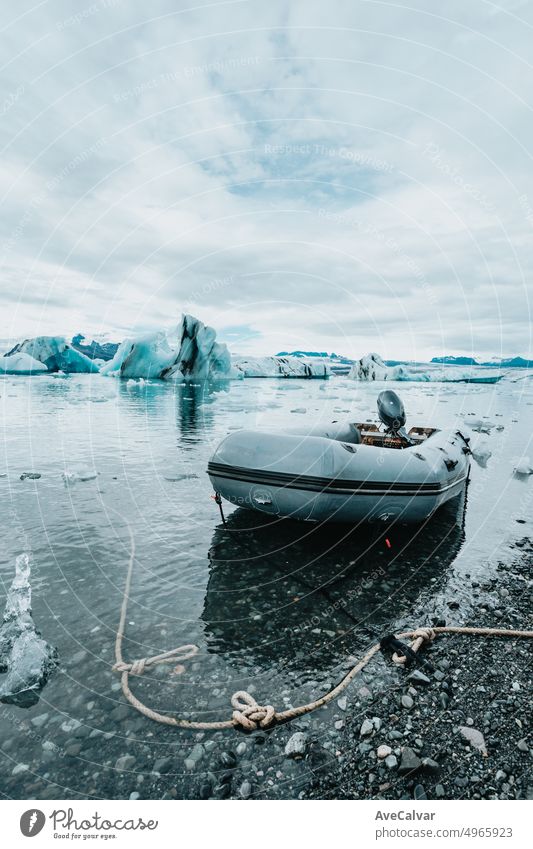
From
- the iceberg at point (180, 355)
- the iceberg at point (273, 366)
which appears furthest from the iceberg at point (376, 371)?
the iceberg at point (180, 355)

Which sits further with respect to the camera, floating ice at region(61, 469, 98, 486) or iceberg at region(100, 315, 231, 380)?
iceberg at region(100, 315, 231, 380)

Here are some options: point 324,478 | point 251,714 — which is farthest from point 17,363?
point 251,714

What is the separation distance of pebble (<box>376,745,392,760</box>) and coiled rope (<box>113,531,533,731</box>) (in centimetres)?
67

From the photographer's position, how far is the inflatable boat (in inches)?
270

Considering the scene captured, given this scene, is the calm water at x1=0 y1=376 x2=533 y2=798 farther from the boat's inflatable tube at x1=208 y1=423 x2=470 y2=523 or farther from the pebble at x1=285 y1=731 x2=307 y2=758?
the boat's inflatable tube at x1=208 y1=423 x2=470 y2=523

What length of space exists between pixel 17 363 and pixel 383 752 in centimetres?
6395

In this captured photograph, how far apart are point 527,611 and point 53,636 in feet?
19.5

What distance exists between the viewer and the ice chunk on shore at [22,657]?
4.17m

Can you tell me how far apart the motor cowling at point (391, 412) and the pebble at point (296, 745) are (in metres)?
7.53

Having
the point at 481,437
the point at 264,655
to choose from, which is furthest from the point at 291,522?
the point at 481,437

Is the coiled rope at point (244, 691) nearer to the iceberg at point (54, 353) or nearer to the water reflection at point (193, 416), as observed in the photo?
the water reflection at point (193, 416)

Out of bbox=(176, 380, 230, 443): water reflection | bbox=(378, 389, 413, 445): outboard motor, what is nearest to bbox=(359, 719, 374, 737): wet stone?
bbox=(378, 389, 413, 445): outboard motor

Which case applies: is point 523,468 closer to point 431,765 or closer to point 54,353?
point 431,765

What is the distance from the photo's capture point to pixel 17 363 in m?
56.9
